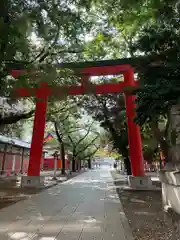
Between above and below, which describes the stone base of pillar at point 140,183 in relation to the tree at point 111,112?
below

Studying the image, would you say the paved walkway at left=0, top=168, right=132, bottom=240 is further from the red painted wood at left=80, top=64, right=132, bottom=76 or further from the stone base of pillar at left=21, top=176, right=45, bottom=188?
the red painted wood at left=80, top=64, right=132, bottom=76

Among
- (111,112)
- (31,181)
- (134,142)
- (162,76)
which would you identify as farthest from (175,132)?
(111,112)

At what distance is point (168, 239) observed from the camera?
430cm

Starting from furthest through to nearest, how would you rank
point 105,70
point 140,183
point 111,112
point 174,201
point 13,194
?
point 111,112
point 105,70
point 140,183
point 13,194
point 174,201

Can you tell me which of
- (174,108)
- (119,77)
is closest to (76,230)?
(174,108)

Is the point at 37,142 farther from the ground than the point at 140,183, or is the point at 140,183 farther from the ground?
the point at 37,142

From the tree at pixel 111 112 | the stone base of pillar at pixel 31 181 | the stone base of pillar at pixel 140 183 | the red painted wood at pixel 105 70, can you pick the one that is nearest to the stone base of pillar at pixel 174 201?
the stone base of pillar at pixel 140 183

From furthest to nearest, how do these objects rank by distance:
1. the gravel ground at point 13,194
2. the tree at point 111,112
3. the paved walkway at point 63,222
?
the tree at point 111,112 → the gravel ground at point 13,194 → the paved walkway at point 63,222

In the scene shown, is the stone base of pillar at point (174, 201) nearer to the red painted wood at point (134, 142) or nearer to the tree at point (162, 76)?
the tree at point (162, 76)

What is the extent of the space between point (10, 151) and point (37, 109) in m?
12.2

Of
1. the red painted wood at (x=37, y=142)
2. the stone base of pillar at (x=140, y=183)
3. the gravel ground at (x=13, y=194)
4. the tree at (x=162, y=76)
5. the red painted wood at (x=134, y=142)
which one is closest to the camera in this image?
the tree at (x=162, y=76)

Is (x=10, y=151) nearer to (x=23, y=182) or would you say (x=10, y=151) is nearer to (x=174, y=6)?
(x=23, y=182)

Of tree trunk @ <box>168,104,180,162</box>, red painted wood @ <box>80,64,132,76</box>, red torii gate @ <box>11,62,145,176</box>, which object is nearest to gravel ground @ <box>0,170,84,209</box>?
red torii gate @ <box>11,62,145,176</box>

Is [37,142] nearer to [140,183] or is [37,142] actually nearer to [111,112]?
[140,183]
